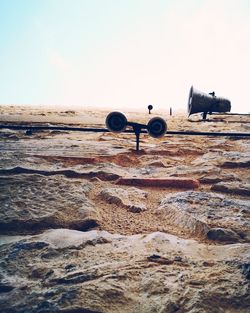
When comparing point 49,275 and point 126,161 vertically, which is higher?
point 126,161

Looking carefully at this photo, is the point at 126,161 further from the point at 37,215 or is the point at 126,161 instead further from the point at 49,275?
the point at 49,275

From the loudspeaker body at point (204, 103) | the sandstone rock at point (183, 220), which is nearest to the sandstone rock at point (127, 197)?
the sandstone rock at point (183, 220)

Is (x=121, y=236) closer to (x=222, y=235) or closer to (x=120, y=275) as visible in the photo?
(x=120, y=275)

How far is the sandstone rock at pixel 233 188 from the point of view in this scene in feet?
7.23

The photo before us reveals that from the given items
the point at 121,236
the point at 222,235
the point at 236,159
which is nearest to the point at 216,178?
the point at 236,159

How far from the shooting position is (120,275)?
1.26m

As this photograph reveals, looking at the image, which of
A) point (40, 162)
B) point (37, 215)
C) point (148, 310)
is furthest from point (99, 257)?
point (40, 162)

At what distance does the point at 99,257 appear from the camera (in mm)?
1382

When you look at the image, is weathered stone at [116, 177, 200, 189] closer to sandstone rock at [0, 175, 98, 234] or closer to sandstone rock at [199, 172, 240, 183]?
sandstone rock at [199, 172, 240, 183]

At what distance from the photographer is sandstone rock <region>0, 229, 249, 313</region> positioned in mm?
1114

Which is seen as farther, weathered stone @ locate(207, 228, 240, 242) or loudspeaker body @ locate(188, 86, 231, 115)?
loudspeaker body @ locate(188, 86, 231, 115)

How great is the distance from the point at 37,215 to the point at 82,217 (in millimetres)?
246

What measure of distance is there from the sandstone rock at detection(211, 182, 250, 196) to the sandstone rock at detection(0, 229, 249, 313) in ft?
2.62

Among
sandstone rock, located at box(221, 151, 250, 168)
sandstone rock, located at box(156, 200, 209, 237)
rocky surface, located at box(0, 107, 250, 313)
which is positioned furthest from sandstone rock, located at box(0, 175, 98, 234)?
sandstone rock, located at box(221, 151, 250, 168)
